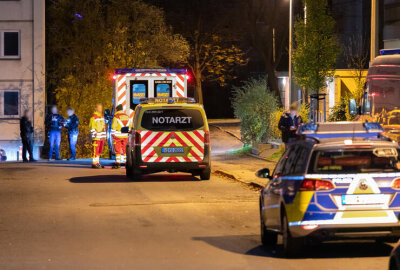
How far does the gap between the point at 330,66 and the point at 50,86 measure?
29.1 m

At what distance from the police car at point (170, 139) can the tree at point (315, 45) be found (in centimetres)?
892

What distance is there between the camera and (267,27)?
5897 centimetres

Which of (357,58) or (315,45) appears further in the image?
(357,58)

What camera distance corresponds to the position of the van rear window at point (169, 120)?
21.5 meters

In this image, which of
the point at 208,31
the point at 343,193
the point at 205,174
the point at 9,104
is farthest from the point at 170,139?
the point at 208,31

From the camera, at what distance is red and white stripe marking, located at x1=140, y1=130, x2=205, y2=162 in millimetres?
21281

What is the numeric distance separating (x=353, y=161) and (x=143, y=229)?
13.2 feet

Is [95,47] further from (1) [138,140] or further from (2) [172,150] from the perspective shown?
(2) [172,150]

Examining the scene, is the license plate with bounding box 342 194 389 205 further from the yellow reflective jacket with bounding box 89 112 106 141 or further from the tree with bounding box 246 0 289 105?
the tree with bounding box 246 0 289 105

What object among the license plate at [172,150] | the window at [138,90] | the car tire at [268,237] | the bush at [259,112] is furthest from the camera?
the bush at [259,112]

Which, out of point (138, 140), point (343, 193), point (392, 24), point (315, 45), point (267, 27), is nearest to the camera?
point (343, 193)

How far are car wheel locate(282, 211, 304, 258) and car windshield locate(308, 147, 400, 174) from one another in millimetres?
707

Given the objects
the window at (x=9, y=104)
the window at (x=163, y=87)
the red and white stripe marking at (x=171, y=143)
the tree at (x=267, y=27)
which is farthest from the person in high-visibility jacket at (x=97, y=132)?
the tree at (x=267, y=27)

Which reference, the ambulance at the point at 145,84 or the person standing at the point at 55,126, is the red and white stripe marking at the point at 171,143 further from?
the person standing at the point at 55,126
